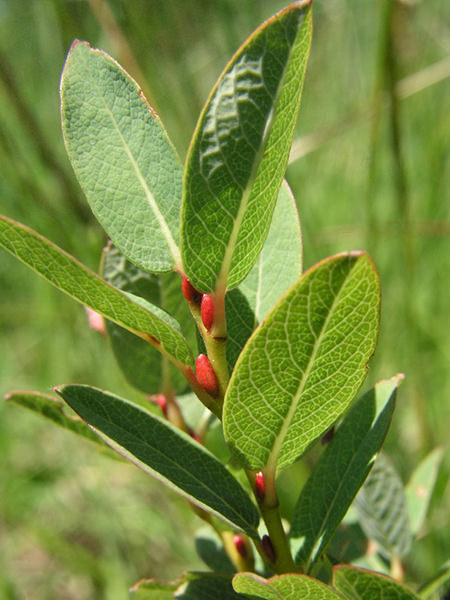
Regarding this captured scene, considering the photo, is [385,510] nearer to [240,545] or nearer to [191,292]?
[240,545]

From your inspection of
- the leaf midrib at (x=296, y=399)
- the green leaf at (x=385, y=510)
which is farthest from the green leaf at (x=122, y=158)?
the green leaf at (x=385, y=510)

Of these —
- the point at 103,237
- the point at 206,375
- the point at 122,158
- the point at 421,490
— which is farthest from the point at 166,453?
the point at 103,237

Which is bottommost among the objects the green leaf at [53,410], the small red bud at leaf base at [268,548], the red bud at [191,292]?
the small red bud at leaf base at [268,548]

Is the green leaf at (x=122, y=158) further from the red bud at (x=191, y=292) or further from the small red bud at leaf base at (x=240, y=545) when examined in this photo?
the small red bud at leaf base at (x=240, y=545)

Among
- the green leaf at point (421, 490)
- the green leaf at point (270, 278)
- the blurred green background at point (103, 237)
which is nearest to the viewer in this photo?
the green leaf at point (270, 278)

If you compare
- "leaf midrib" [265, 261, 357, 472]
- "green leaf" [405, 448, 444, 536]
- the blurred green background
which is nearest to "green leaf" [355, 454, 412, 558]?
"green leaf" [405, 448, 444, 536]

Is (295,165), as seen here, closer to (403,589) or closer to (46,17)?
(46,17)
